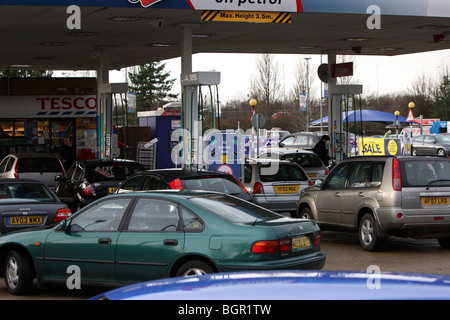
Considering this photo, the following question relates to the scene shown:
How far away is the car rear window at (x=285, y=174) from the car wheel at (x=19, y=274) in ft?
25.5

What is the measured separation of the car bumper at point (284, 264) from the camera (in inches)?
290

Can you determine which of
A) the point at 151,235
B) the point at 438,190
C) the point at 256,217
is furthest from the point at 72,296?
the point at 438,190

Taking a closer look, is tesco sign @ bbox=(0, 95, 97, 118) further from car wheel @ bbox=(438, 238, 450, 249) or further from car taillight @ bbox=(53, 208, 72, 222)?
car wheel @ bbox=(438, 238, 450, 249)

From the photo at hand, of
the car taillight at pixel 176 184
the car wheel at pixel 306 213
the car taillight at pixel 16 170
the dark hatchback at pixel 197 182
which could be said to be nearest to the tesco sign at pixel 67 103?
the car taillight at pixel 16 170

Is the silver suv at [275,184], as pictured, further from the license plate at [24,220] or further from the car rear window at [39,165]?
the car rear window at [39,165]

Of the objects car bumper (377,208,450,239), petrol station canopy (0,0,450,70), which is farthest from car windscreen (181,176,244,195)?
petrol station canopy (0,0,450,70)

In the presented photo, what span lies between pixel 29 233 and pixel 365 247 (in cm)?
592

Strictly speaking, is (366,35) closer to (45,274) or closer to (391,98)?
(45,274)

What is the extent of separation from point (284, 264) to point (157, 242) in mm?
1392

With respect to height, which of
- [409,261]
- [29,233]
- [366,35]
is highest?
[366,35]

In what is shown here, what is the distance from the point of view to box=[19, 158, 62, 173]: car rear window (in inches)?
774

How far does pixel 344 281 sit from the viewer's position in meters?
3.07

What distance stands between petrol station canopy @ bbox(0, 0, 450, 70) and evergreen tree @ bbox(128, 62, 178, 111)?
5616 centimetres

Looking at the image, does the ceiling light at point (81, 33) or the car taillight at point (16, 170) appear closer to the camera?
the car taillight at point (16, 170)
